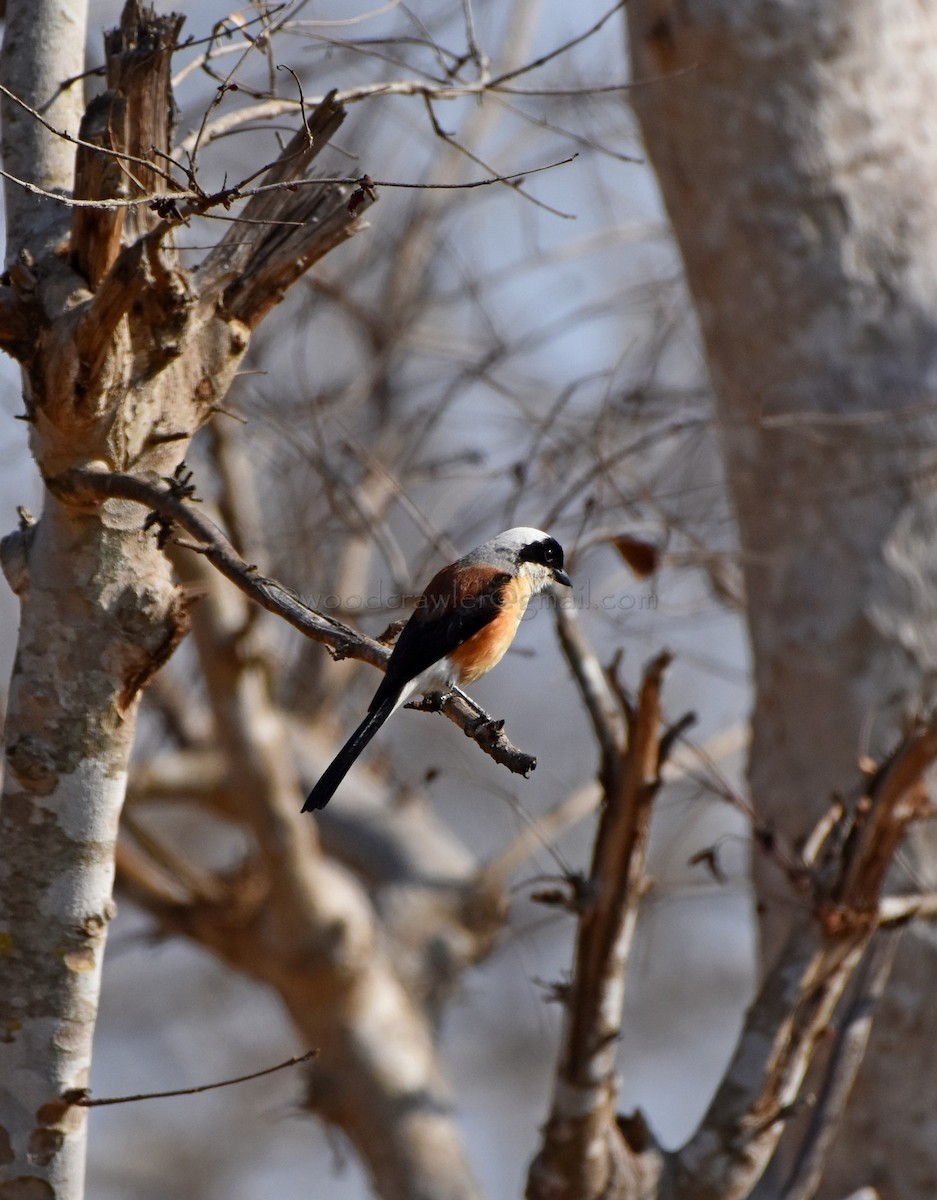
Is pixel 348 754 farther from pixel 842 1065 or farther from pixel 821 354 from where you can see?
pixel 821 354

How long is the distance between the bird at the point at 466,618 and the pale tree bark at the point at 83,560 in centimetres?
65

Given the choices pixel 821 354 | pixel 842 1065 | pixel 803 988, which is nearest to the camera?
pixel 803 988

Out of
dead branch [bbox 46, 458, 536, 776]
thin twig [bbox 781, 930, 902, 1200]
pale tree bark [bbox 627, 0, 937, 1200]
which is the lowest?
thin twig [bbox 781, 930, 902, 1200]

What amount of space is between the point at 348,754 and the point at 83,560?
811 millimetres

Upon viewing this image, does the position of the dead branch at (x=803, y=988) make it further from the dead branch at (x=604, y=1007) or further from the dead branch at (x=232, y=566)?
the dead branch at (x=232, y=566)

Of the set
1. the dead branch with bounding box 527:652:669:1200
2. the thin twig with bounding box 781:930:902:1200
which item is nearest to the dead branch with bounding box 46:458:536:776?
the dead branch with bounding box 527:652:669:1200

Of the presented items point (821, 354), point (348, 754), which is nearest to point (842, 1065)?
point (348, 754)

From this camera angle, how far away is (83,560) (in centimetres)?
273

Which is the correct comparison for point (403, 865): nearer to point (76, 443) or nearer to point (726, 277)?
point (726, 277)

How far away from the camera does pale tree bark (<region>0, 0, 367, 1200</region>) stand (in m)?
2.59

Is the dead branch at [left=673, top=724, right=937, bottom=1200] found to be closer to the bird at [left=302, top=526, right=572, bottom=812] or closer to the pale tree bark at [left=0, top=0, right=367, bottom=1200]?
the bird at [left=302, top=526, right=572, bottom=812]

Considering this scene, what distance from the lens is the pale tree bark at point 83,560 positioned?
8.48 feet

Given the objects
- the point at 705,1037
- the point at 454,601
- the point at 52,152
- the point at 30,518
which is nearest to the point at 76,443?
the point at 30,518

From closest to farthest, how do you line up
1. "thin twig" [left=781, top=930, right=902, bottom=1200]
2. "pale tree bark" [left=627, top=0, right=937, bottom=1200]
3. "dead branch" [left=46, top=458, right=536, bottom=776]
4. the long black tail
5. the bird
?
"dead branch" [left=46, top=458, right=536, bottom=776] < the long black tail < the bird < "thin twig" [left=781, top=930, right=902, bottom=1200] < "pale tree bark" [left=627, top=0, right=937, bottom=1200]
